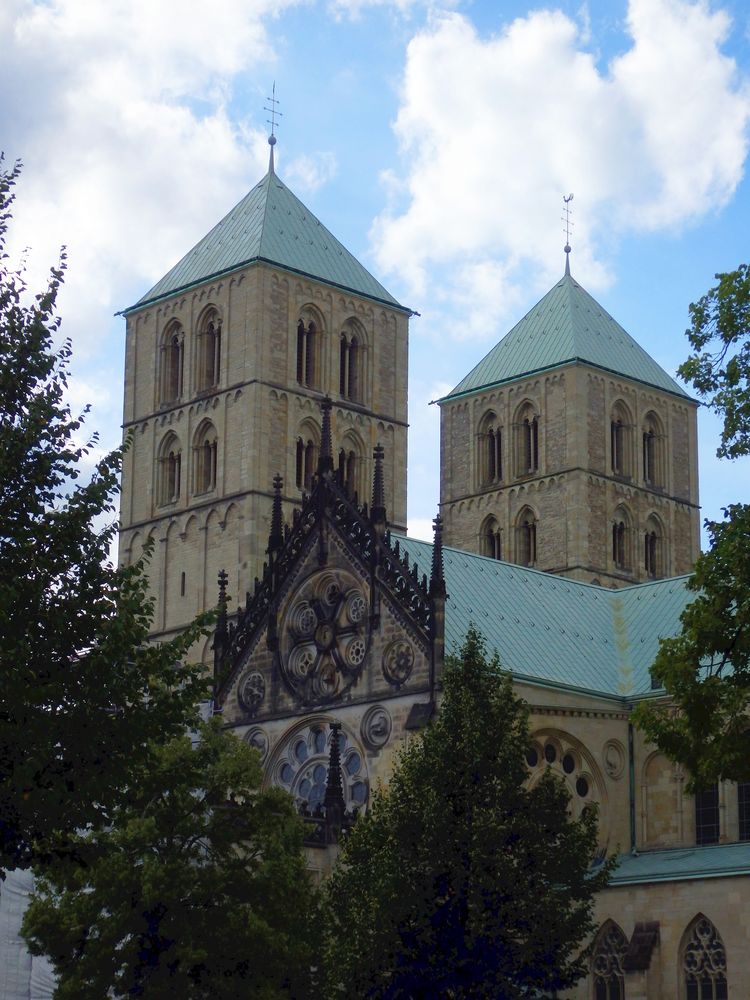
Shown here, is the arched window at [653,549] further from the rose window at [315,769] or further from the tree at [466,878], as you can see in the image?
the tree at [466,878]

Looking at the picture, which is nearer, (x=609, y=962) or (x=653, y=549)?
(x=609, y=962)

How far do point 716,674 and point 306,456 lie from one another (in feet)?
215

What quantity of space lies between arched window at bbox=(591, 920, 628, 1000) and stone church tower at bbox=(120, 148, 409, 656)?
1582 inches

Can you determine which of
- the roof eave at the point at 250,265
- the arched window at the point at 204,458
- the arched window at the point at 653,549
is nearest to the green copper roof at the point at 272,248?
the roof eave at the point at 250,265

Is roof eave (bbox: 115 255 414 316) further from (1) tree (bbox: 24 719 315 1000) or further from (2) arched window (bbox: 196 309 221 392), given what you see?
(1) tree (bbox: 24 719 315 1000)

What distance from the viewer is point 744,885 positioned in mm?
56375

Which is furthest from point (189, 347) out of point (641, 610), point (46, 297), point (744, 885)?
point (46, 297)

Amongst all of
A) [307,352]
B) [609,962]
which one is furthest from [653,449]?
[609,962]

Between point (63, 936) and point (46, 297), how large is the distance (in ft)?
55.7

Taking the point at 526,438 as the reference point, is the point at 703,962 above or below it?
below

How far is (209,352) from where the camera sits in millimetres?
104312

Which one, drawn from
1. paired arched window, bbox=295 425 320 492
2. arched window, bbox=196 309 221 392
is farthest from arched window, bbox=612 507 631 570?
arched window, bbox=196 309 221 392

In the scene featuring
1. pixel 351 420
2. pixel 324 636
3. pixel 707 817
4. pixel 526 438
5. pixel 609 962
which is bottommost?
pixel 609 962

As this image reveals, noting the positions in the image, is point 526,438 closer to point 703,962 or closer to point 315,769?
point 315,769
